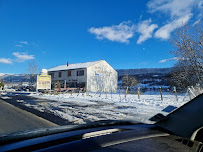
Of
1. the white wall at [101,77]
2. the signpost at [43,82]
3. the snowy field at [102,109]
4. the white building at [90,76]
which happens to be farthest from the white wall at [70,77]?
the snowy field at [102,109]

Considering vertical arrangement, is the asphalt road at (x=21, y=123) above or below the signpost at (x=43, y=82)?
below

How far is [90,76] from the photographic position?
3366 cm

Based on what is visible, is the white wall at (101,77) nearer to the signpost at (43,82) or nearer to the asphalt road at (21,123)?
the signpost at (43,82)

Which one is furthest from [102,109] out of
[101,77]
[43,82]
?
[101,77]

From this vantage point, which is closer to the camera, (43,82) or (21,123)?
(21,123)

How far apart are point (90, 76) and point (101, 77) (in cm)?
383

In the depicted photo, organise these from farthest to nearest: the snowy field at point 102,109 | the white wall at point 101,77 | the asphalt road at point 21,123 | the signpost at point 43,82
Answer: the white wall at point 101,77 < the signpost at point 43,82 < the snowy field at point 102,109 < the asphalt road at point 21,123

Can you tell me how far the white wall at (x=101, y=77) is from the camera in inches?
1328

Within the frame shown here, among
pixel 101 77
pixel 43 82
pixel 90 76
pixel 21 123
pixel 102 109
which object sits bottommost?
pixel 102 109

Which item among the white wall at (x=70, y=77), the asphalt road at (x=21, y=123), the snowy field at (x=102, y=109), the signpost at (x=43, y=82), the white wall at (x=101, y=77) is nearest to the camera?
the asphalt road at (x=21, y=123)

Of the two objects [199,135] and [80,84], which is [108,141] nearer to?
[199,135]

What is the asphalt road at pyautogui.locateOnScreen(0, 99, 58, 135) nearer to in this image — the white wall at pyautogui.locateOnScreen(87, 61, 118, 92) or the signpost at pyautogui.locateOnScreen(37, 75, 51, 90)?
the signpost at pyautogui.locateOnScreen(37, 75, 51, 90)

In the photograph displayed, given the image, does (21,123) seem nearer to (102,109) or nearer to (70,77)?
(102,109)

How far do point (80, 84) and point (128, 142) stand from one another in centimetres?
3328
